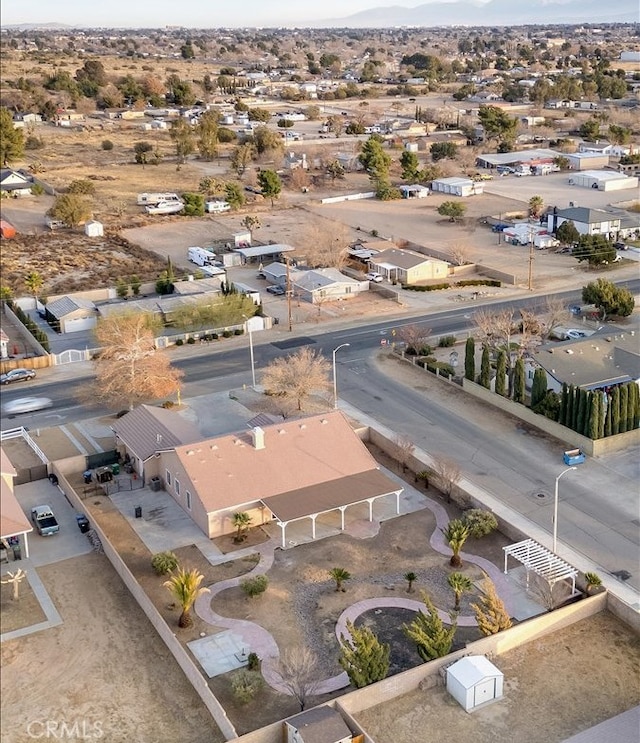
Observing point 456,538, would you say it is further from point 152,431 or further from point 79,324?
point 79,324

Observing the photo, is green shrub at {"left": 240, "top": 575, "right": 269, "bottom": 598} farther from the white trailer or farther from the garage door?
the white trailer

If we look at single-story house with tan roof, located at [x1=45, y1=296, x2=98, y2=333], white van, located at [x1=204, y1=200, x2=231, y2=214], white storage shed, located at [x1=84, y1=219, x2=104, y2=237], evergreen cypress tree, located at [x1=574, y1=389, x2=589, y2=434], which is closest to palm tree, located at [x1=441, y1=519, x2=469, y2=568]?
evergreen cypress tree, located at [x1=574, y1=389, x2=589, y2=434]

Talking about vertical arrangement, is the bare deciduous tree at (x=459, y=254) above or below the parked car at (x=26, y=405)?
above

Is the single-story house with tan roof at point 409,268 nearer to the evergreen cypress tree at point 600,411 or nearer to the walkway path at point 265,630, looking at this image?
the evergreen cypress tree at point 600,411

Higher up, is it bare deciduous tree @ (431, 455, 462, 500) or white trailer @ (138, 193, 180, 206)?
white trailer @ (138, 193, 180, 206)

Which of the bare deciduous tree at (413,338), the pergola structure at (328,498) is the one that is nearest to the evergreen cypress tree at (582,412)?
the pergola structure at (328,498)

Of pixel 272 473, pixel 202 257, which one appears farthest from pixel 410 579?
pixel 202 257
